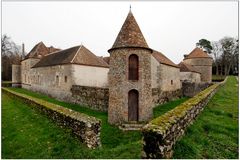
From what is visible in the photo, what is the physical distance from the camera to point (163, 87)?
26781 millimetres

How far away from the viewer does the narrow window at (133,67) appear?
1537 cm

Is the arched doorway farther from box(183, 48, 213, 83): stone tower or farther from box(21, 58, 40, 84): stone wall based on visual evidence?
box(183, 48, 213, 83): stone tower

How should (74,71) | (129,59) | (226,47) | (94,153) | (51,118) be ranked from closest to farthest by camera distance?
(94,153) < (51,118) < (129,59) < (74,71) < (226,47)

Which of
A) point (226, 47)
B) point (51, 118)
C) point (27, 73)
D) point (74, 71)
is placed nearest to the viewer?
point (51, 118)

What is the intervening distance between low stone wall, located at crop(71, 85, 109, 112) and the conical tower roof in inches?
200

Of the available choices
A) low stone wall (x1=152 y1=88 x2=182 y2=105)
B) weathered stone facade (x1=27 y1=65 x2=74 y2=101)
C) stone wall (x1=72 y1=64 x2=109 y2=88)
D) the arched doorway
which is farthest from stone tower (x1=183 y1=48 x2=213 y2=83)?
the arched doorway

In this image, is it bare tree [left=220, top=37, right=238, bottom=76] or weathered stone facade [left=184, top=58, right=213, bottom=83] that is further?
bare tree [left=220, top=37, right=238, bottom=76]

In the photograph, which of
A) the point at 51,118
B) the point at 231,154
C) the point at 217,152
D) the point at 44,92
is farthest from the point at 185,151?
the point at 44,92

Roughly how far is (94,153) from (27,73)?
36.0 m

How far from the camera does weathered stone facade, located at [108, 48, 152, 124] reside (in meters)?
15.1

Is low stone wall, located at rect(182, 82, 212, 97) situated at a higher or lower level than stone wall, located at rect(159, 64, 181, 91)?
lower

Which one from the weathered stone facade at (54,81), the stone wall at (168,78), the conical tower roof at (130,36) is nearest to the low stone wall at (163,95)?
the stone wall at (168,78)

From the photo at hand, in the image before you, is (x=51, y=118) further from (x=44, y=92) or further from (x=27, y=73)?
(x=27, y=73)

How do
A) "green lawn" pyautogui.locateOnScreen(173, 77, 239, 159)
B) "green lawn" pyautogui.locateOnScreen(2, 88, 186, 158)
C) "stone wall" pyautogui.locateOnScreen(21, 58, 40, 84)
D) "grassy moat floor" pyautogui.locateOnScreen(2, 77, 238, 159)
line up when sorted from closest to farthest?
"green lawn" pyautogui.locateOnScreen(173, 77, 239, 159), "grassy moat floor" pyautogui.locateOnScreen(2, 77, 238, 159), "green lawn" pyautogui.locateOnScreen(2, 88, 186, 158), "stone wall" pyautogui.locateOnScreen(21, 58, 40, 84)
